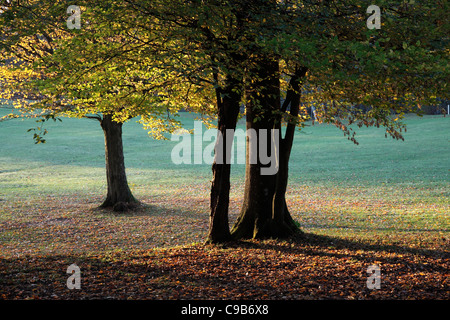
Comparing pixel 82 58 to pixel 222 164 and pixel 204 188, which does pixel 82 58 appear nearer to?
pixel 222 164

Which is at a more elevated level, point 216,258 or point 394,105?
point 394,105

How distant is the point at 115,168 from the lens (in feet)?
63.2

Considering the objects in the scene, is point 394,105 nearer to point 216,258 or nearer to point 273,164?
point 273,164

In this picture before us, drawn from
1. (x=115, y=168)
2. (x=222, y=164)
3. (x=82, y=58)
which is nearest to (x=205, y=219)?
(x=115, y=168)

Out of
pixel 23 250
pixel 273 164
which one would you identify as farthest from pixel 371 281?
pixel 23 250

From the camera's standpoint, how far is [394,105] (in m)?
8.02

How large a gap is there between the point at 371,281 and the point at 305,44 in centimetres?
380

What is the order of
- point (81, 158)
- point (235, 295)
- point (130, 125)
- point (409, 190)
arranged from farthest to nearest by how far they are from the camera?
point (130, 125) < point (81, 158) < point (409, 190) < point (235, 295)

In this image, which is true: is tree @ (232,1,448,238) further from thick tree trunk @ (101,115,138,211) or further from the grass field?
thick tree trunk @ (101,115,138,211)

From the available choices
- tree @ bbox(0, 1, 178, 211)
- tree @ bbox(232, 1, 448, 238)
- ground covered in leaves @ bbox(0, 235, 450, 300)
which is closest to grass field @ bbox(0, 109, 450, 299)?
ground covered in leaves @ bbox(0, 235, 450, 300)

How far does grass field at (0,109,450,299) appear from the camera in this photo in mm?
7617

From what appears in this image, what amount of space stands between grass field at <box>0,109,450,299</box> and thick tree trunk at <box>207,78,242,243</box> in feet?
2.07

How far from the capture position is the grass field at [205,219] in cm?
762

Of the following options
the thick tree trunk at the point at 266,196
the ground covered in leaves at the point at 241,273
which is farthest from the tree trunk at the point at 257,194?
the ground covered in leaves at the point at 241,273
